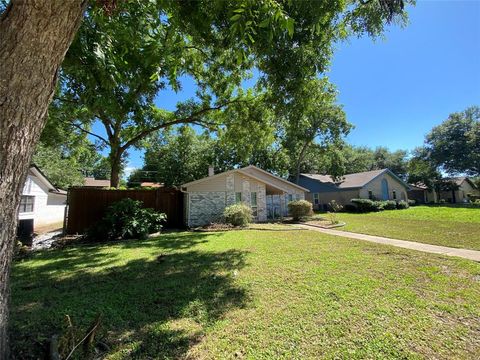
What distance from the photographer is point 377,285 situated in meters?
4.69

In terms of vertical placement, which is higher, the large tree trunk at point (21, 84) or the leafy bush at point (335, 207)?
the large tree trunk at point (21, 84)

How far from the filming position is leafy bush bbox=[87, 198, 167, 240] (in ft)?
34.8

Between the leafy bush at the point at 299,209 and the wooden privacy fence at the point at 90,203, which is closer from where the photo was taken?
the wooden privacy fence at the point at 90,203

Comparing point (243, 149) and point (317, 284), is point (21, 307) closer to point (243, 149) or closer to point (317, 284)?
point (317, 284)

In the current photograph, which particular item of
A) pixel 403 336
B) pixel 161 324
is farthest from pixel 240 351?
pixel 403 336

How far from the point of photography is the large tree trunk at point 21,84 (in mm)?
1786

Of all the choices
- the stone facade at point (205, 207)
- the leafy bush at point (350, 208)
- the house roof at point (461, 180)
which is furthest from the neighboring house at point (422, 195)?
the stone facade at point (205, 207)

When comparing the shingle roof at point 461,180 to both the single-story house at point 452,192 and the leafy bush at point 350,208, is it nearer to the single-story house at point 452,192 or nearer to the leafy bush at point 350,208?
the single-story house at point 452,192

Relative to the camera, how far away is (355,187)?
27703 millimetres

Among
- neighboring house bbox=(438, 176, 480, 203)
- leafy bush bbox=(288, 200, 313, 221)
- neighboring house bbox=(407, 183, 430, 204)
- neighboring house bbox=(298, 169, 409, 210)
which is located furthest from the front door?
leafy bush bbox=(288, 200, 313, 221)

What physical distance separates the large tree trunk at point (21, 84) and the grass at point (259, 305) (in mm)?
1634

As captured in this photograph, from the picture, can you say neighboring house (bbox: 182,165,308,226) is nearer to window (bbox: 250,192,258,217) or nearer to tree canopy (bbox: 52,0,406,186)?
window (bbox: 250,192,258,217)

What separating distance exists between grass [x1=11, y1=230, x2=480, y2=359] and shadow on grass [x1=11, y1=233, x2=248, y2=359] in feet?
0.06

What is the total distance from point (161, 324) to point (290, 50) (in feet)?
19.9
